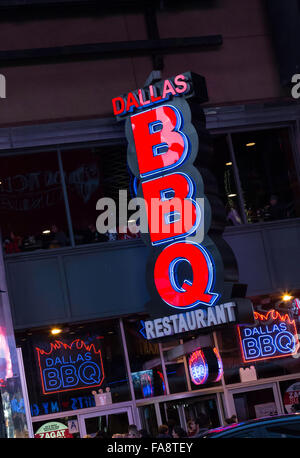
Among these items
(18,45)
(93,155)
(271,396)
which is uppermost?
(18,45)

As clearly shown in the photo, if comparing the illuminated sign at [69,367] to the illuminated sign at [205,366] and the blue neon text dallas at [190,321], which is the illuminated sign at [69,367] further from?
the illuminated sign at [205,366]

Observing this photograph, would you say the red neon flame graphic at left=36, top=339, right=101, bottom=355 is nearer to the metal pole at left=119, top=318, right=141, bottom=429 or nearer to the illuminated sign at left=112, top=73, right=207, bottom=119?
the metal pole at left=119, top=318, right=141, bottom=429

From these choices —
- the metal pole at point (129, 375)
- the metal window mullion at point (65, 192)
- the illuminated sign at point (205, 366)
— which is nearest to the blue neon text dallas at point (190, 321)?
the illuminated sign at point (205, 366)

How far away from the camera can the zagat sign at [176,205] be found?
56.6 feet

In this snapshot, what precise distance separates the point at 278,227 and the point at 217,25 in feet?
18.1

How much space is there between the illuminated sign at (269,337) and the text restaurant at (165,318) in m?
0.03

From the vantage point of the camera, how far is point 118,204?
19.4 meters

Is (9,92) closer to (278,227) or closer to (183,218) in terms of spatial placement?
(183,218)

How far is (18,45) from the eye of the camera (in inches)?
752

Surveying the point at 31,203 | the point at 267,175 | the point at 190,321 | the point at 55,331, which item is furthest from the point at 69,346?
the point at 267,175

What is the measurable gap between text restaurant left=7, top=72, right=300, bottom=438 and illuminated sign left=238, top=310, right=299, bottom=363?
3cm

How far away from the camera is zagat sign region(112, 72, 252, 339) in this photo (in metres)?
17.2
